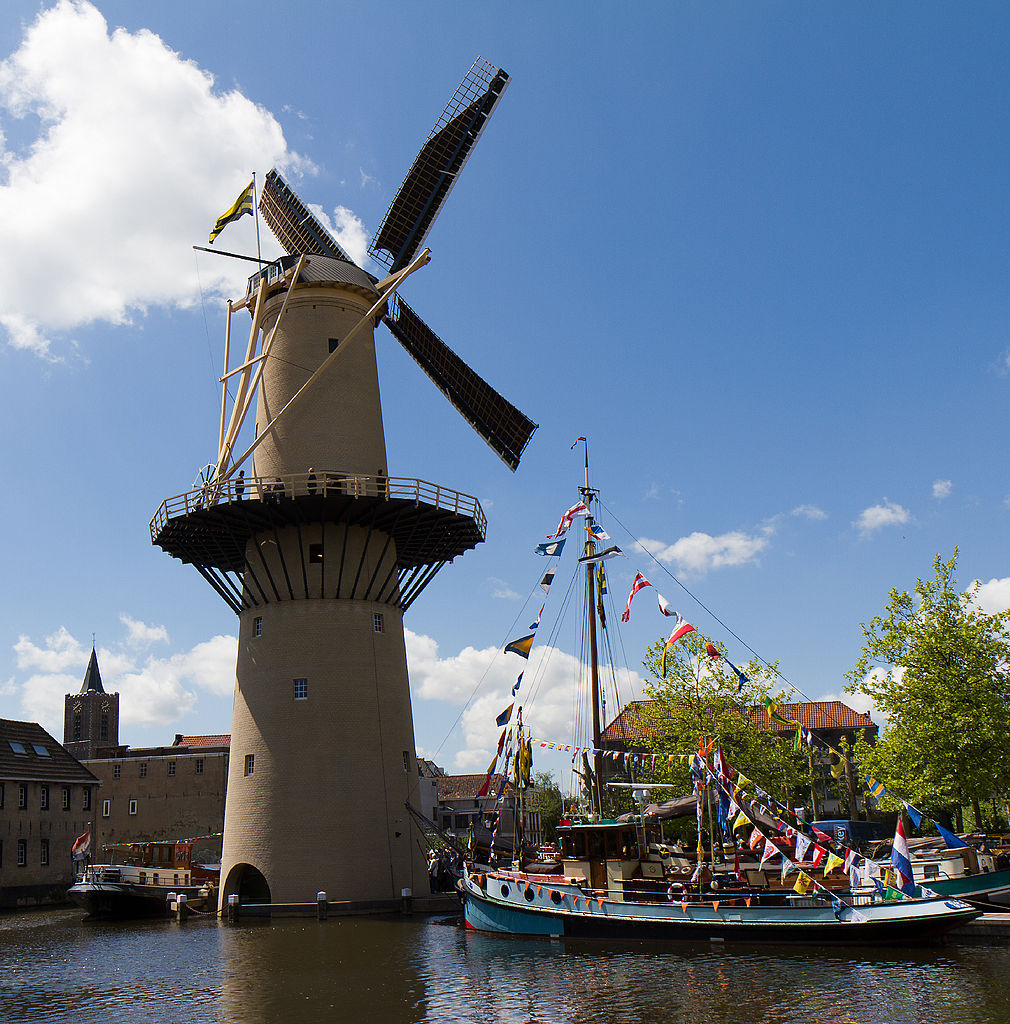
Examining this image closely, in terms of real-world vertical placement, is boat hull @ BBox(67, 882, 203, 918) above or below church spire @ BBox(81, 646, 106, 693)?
below

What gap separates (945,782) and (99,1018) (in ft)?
71.2

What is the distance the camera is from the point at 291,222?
3762cm

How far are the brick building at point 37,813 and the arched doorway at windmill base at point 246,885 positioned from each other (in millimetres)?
16919

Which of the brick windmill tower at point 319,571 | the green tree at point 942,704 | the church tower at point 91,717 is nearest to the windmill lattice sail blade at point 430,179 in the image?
the brick windmill tower at point 319,571

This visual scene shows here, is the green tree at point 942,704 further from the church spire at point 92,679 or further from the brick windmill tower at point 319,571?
the church spire at point 92,679

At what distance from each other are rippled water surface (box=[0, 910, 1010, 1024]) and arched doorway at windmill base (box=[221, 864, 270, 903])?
5.02 metres

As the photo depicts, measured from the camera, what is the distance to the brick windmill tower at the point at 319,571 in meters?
28.7

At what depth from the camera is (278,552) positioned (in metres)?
31.1

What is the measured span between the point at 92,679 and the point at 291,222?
376 feet

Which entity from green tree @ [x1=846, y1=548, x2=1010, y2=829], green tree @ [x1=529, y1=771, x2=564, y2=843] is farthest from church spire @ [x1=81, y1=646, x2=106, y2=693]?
green tree @ [x1=846, y1=548, x2=1010, y2=829]

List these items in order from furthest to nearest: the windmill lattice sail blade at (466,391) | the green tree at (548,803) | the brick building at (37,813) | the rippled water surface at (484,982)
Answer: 1. the green tree at (548,803)
2. the brick building at (37,813)
3. the windmill lattice sail blade at (466,391)
4. the rippled water surface at (484,982)

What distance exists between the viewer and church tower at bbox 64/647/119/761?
126812mm

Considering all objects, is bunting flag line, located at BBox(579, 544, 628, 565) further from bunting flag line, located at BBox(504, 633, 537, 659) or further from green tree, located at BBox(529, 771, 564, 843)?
green tree, located at BBox(529, 771, 564, 843)

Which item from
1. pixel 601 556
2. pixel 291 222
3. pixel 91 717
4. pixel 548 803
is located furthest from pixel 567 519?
pixel 91 717
